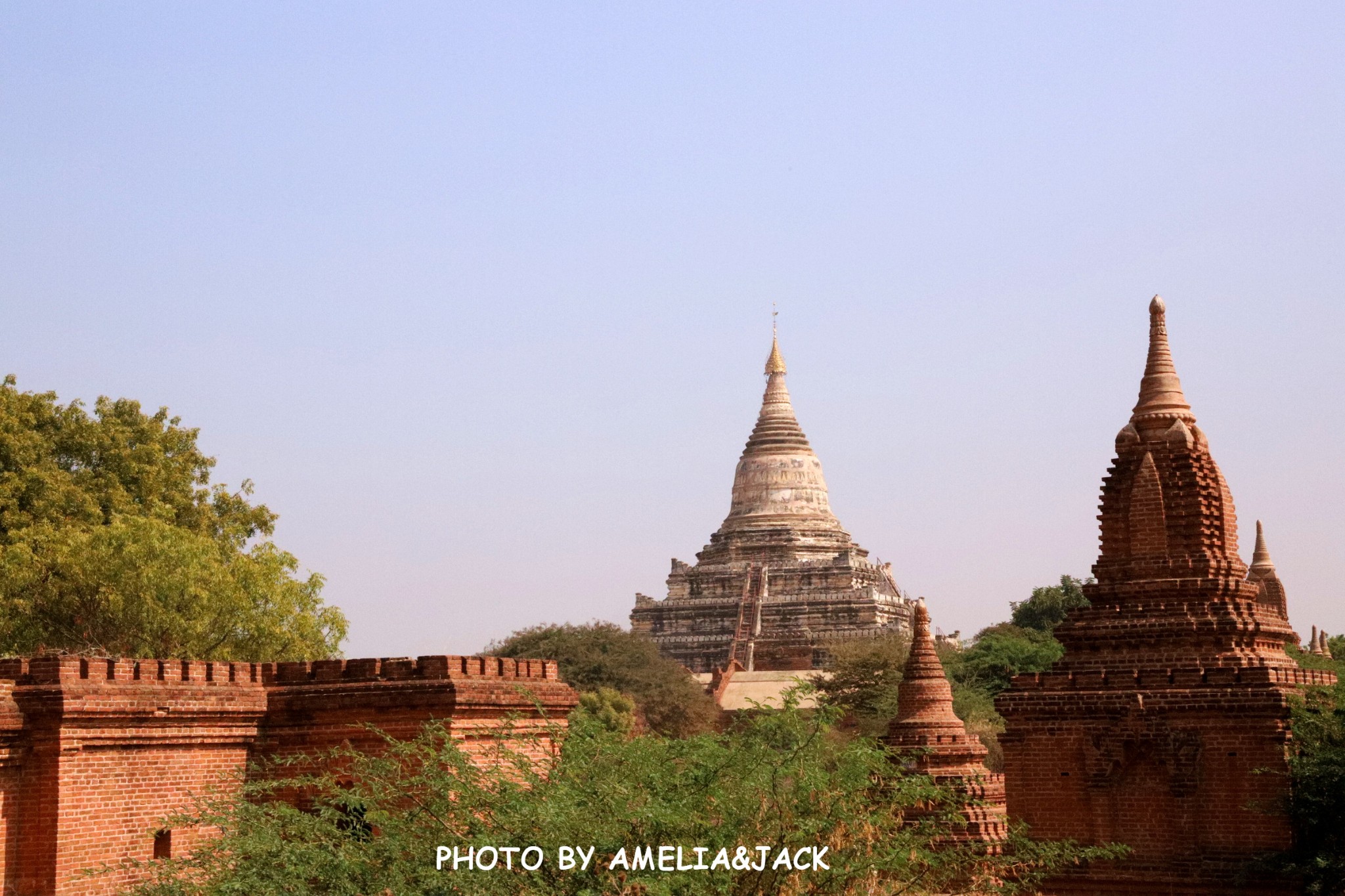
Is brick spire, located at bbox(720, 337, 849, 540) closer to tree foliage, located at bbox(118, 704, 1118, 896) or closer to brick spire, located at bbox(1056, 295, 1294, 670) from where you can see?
brick spire, located at bbox(1056, 295, 1294, 670)

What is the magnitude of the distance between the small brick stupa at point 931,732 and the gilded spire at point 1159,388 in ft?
17.5

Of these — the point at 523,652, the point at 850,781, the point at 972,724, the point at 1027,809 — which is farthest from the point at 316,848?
the point at 523,652

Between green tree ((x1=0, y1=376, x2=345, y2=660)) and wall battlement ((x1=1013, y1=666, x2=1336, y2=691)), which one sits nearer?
wall battlement ((x1=1013, y1=666, x2=1336, y2=691))

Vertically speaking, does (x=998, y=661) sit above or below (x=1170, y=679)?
above

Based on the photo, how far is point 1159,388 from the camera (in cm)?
2127

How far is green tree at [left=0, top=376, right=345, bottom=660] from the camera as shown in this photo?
3012 cm

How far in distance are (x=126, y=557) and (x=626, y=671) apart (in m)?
29.4

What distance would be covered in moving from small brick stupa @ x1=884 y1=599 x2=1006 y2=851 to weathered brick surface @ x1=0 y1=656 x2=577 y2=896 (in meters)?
7.34

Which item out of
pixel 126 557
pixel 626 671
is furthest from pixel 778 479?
pixel 126 557

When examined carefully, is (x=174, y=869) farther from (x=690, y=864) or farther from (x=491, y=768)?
(x=690, y=864)

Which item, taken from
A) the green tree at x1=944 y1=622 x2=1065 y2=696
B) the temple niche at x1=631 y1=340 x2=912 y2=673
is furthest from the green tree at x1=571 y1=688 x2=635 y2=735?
the temple niche at x1=631 y1=340 x2=912 y2=673

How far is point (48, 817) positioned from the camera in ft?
52.8

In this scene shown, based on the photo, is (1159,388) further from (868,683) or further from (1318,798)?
(868,683)

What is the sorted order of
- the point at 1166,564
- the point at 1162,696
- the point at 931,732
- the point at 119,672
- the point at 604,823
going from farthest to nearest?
1. the point at 931,732
2. the point at 1166,564
3. the point at 1162,696
4. the point at 119,672
5. the point at 604,823
